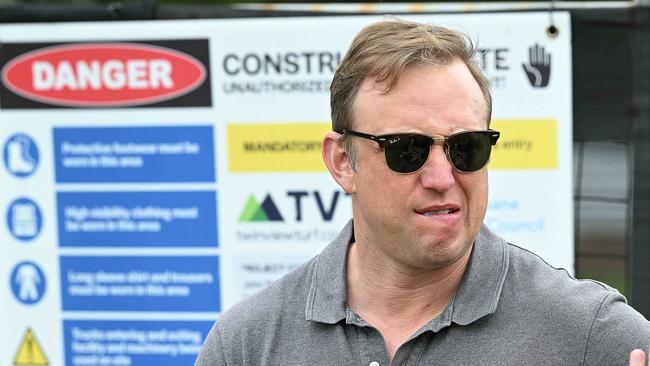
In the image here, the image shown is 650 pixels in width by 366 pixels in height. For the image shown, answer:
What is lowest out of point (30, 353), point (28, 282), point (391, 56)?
point (30, 353)

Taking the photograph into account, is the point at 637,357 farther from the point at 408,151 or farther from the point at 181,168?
the point at 181,168

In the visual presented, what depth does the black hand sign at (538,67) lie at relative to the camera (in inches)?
153

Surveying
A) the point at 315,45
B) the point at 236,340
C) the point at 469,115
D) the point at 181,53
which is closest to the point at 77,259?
the point at 181,53

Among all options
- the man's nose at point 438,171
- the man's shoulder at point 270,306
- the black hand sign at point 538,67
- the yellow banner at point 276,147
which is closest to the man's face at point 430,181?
the man's nose at point 438,171

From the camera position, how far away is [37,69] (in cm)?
428

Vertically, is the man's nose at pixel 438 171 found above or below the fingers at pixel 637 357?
above

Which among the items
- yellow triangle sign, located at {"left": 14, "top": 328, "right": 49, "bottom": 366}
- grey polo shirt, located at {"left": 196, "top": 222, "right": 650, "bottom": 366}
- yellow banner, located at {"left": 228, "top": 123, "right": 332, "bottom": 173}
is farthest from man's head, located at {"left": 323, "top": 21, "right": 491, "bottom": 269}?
yellow triangle sign, located at {"left": 14, "top": 328, "right": 49, "bottom": 366}

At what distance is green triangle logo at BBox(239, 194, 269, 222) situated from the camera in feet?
13.5

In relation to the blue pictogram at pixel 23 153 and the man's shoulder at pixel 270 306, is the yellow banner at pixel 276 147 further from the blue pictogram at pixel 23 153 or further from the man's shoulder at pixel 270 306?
the man's shoulder at pixel 270 306

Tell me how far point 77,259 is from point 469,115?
8.34 ft

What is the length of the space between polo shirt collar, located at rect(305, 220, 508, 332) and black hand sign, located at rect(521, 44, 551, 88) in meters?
1.66

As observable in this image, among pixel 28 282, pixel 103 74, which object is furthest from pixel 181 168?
pixel 28 282

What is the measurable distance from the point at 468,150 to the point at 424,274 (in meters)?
0.28

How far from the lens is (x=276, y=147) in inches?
161
